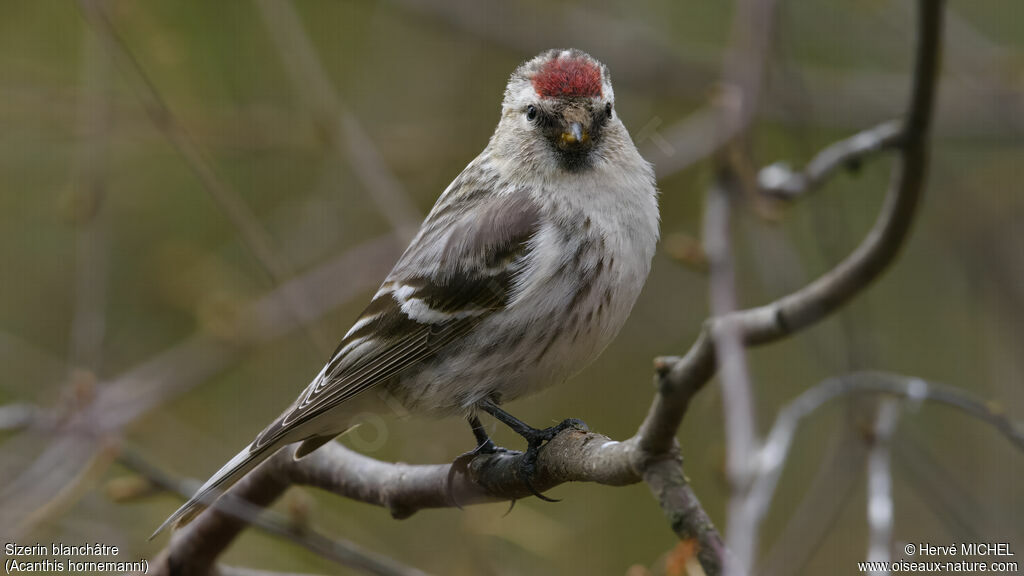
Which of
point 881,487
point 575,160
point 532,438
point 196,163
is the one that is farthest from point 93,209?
point 881,487

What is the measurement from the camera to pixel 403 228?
454 centimetres

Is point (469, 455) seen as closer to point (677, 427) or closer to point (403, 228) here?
point (677, 427)

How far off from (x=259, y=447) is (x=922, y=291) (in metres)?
4.22

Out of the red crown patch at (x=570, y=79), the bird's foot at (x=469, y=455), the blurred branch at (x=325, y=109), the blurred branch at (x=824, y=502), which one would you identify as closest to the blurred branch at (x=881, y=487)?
the blurred branch at (x=824, y=502)

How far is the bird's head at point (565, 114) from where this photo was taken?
3285 mm

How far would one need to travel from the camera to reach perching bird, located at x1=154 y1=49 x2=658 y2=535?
3.15m

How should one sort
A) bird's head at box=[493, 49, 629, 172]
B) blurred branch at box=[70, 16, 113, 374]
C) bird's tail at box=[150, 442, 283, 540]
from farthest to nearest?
blurred branch at box=[70, 16, 113, 374], bird's head at box=[493, 49, 629, 172], bird's tail at box=[150, 442, 283, 540]

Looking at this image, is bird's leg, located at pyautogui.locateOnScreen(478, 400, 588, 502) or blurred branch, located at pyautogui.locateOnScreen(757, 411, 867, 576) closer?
bird's leg, located at pyautogui.locateOnScreen(478, 400, 588, 502)

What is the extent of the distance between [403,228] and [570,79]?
4.78 feet

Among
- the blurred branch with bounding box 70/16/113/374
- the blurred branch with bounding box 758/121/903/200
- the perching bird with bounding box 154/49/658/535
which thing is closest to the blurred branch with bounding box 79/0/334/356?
the blurred branch with bounding box 70/16/113/374

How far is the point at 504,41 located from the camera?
541 centimetres

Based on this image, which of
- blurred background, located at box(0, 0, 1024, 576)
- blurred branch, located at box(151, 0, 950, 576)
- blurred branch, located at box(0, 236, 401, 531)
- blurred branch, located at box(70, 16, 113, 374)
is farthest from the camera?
blurred background, located at box(0, 0, 1024, 576)

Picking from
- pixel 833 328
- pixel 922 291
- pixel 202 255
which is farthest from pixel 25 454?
pixel 922 291

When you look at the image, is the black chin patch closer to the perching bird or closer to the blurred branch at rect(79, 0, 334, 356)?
the perching bird
